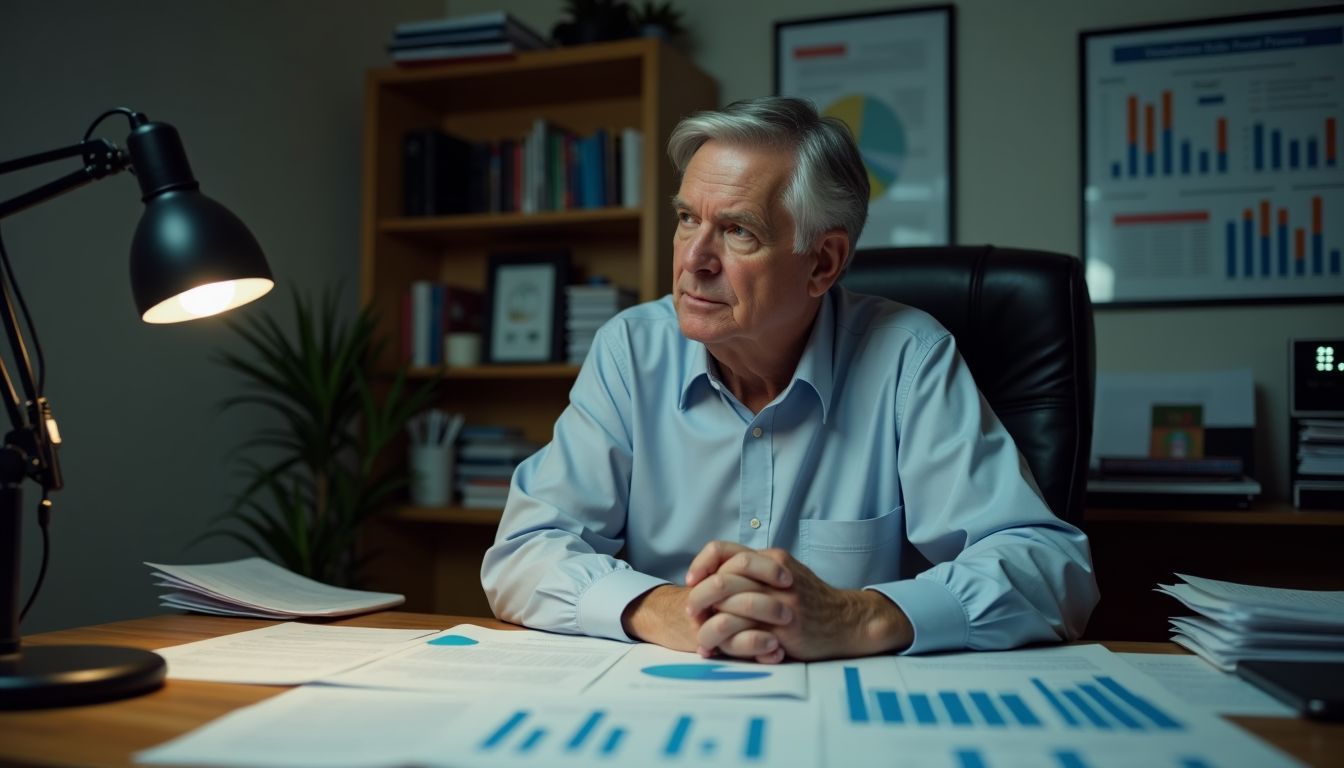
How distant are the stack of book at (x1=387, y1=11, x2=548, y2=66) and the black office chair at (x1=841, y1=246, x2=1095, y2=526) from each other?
1.63 metres

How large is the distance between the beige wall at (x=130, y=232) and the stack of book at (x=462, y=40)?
0.23 m

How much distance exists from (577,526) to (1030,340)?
739 millimetres

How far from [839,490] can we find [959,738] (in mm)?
725

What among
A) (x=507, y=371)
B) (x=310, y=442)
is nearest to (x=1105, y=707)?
(x=310, y=442)

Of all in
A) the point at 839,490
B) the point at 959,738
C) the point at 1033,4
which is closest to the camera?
the point at 959,738

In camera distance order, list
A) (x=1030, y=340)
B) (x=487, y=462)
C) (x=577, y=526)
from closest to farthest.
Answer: (x=577, y=526) → (x=1030, y=340) → (x=487, y=462)

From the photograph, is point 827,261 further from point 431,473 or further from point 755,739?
point 431,473

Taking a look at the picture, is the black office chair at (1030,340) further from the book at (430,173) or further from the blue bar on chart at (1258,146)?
the book at (430,173)

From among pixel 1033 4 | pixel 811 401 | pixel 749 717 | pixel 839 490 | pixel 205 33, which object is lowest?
pixel 749 717

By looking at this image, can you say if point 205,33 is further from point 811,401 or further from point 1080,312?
point 1080,312

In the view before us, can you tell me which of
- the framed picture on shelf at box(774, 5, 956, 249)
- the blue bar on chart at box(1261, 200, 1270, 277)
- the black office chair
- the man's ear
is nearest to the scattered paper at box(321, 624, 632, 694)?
the man's ear

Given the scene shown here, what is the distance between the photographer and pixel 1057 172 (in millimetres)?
2842

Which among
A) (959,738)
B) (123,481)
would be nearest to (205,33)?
(123,481)

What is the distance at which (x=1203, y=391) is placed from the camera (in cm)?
262
